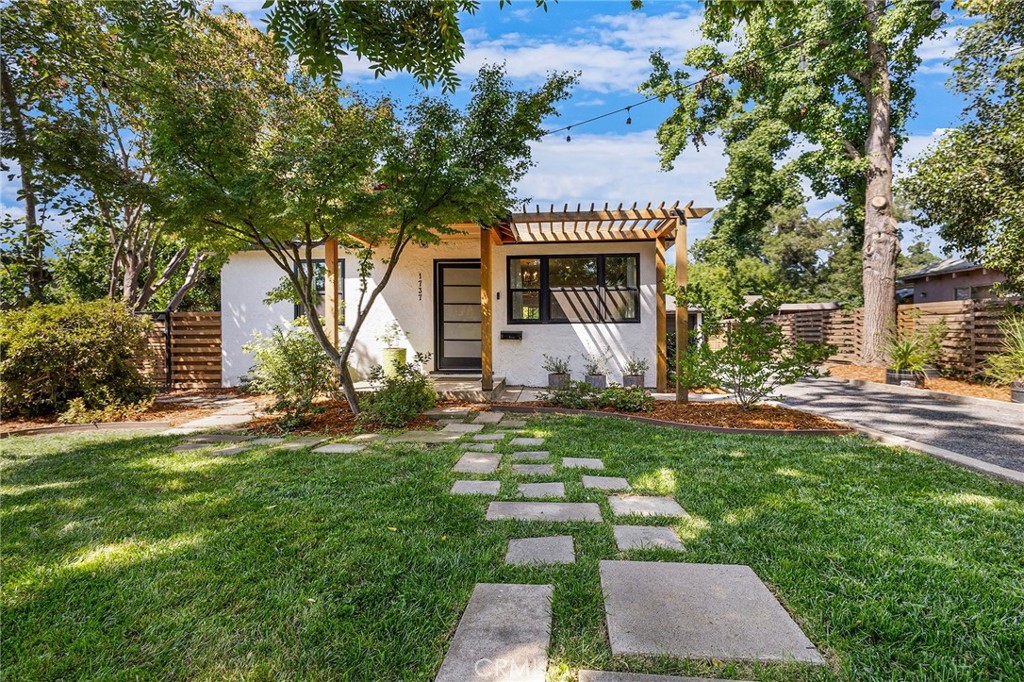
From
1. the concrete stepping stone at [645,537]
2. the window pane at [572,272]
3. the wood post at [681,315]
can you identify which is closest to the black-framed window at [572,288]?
the window pane at [572,272]

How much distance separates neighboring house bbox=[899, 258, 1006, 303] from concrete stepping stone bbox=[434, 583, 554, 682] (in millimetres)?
16713

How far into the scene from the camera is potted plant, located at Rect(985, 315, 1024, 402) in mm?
6582

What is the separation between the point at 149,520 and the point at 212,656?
1544mm

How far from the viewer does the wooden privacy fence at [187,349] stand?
28.9 feet

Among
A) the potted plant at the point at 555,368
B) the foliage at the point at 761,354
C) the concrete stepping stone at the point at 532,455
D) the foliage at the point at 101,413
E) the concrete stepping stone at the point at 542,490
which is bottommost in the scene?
the concrete stepping stone at the point at 542,490

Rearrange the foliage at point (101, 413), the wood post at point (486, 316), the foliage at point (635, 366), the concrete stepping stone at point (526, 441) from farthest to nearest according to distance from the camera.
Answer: the foliage at point (635, 366), the wood post at point (486, 316), the foliage at point (101, 413), the concrete stepping stone at point (526, 441)

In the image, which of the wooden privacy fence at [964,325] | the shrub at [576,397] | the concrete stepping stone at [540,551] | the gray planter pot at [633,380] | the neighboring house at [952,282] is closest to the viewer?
the concrete stepping stone at [540,551]

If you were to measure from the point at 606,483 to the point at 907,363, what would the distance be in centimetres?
868

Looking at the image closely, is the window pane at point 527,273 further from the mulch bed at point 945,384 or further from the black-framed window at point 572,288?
the mulch bed at point 945,384

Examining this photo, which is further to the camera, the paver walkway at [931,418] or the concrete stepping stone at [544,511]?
the paver walkway at [931,418]

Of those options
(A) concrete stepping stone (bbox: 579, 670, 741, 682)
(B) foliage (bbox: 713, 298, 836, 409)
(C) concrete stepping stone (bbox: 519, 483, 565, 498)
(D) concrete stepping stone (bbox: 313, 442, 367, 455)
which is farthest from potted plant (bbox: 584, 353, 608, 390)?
(A) concrete stepping stone (bbox: 579, 670, 741, 682)

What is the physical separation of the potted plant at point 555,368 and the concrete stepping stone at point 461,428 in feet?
10.3

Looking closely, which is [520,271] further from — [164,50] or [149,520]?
[149,520]

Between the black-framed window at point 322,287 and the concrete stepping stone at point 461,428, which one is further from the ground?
the black-framed window at point 322,287
